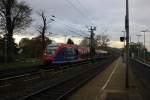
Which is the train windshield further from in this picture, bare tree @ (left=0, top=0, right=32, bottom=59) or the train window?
bare tree @ (left=0, top=0, right=32, bottom=59)

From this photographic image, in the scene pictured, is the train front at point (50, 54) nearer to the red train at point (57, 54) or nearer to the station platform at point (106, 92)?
the red train at point (57, 54)

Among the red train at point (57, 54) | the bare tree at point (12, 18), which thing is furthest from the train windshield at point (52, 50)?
the bare tree at point (12, 18)

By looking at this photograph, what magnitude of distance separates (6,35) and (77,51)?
42.5ft

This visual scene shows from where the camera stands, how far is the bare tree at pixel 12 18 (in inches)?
2029

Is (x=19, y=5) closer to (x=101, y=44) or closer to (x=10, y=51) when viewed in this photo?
(x=10, y=51)

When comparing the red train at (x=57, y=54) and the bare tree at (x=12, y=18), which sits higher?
the bare tree at (x=12, y=18)

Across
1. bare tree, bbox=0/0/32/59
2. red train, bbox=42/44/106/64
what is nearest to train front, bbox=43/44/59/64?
red train, bbox=42/44/106/64

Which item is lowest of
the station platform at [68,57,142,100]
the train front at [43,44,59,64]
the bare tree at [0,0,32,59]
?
the station platform at [68,57,142,100]

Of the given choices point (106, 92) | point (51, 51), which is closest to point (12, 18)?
point (51, 51)

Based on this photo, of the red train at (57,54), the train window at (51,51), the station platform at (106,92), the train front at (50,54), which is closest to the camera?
the station platform at (106,92)

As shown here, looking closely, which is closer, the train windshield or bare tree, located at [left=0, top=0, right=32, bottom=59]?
the train windshield

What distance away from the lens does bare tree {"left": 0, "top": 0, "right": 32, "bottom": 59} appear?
169ft

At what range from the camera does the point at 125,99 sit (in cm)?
1532

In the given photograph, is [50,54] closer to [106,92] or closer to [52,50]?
[52,50]
